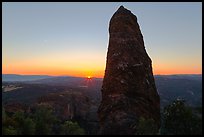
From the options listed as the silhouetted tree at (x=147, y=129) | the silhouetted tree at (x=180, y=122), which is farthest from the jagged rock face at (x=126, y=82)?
the silhouetted tree at (x=180, y=122)

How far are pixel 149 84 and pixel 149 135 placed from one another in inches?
810

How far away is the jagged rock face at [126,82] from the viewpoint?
185 feet

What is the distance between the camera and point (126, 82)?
5981cm

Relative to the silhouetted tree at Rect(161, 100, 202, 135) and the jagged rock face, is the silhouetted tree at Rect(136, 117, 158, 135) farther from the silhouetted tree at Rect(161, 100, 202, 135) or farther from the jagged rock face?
the jagged rock face

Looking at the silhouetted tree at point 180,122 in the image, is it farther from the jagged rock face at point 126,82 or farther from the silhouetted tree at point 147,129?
the jagged rock face at point 126,82

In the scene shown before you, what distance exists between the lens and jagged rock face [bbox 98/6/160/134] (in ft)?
185

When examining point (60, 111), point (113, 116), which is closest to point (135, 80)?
point (113, 116)

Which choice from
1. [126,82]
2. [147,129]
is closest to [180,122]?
[147,129]

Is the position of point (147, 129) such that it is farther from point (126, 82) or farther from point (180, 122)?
point (126, 82)

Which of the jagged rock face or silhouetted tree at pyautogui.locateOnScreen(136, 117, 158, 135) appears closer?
silhouetted tree at pyautogui.locateOnScreen(136, 117, 158, 135)

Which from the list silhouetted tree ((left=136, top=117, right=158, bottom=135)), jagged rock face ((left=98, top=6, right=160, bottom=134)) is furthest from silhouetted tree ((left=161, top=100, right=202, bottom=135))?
jagged rock face ((left=98, top=6, right=160, bottom=134))

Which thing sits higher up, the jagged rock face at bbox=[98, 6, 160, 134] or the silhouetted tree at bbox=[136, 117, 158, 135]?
the jagged rock face at bbox=[98, 6, 160, 134]

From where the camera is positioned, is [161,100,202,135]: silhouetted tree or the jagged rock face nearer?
[161,100,202,135]: silhouetted tree

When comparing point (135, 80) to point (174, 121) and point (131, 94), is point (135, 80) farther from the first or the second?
point (174, 121)
